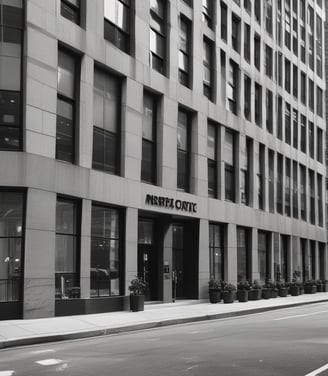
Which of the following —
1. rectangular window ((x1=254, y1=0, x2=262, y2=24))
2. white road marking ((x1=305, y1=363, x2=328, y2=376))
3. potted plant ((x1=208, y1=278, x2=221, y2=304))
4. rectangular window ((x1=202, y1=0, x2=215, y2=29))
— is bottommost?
white road marking ((x1=305, y1=363, x2=328, y2=376))

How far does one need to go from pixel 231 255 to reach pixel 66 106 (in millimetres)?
15065

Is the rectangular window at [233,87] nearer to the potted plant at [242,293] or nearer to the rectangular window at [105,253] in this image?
the potted plant at [242,293]

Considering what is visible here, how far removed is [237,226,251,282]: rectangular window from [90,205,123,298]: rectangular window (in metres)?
12.6

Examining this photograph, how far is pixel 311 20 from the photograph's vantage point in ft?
174

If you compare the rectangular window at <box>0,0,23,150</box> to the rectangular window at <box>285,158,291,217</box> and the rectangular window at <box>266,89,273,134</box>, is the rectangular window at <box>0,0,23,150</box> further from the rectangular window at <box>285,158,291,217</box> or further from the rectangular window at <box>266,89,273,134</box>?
the rectangular window at <box>285,158,291,217</box>

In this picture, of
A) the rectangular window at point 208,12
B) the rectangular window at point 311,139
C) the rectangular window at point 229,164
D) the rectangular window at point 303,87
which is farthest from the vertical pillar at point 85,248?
the rectangular window at point 311,139

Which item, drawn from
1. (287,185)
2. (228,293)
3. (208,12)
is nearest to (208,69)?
(208,12)

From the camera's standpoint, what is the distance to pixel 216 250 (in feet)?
112

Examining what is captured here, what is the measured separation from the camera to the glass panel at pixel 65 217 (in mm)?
22344

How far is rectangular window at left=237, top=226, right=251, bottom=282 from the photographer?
3675 centimetres

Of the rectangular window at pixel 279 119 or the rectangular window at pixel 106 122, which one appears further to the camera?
the rectangular window at pixel 279 119

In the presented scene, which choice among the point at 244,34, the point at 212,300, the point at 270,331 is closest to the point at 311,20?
the point at 244,34

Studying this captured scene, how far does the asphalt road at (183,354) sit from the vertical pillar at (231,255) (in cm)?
→ 1662

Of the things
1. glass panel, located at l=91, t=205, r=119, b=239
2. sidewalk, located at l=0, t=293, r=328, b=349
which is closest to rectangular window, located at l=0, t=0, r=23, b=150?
glass panel, located at l=91, t=205, r=119, b=239
